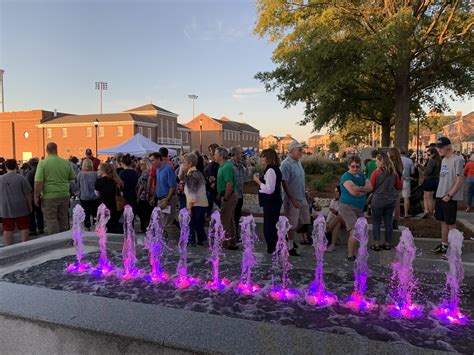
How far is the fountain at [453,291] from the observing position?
12.3 ft

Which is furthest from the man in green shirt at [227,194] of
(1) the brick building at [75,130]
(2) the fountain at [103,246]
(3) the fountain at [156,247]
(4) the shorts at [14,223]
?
(1) the brick building at [75,130]

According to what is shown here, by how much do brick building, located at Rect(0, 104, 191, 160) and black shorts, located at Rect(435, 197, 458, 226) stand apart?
167 feet

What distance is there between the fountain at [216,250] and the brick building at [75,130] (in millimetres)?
49347

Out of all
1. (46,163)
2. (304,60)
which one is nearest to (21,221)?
(46,163)

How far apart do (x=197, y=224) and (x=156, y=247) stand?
835 mm

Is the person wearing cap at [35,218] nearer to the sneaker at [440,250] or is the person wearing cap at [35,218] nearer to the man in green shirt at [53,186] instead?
the man in green shirt at [53,186]

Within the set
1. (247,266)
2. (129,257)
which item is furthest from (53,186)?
(247,266)

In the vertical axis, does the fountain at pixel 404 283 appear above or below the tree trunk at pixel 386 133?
below

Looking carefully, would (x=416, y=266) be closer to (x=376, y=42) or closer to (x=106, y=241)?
(x=106, y=241)

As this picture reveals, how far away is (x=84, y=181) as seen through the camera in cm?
862

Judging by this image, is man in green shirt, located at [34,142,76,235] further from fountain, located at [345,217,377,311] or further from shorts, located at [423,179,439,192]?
shorts, located at [423,179,439,192]

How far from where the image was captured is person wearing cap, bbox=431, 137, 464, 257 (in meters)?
5.79

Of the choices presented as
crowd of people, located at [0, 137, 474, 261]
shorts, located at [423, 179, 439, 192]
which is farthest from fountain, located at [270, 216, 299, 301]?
shorts, located at [423, 179, 439, 192]

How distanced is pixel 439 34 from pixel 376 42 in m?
3.48
